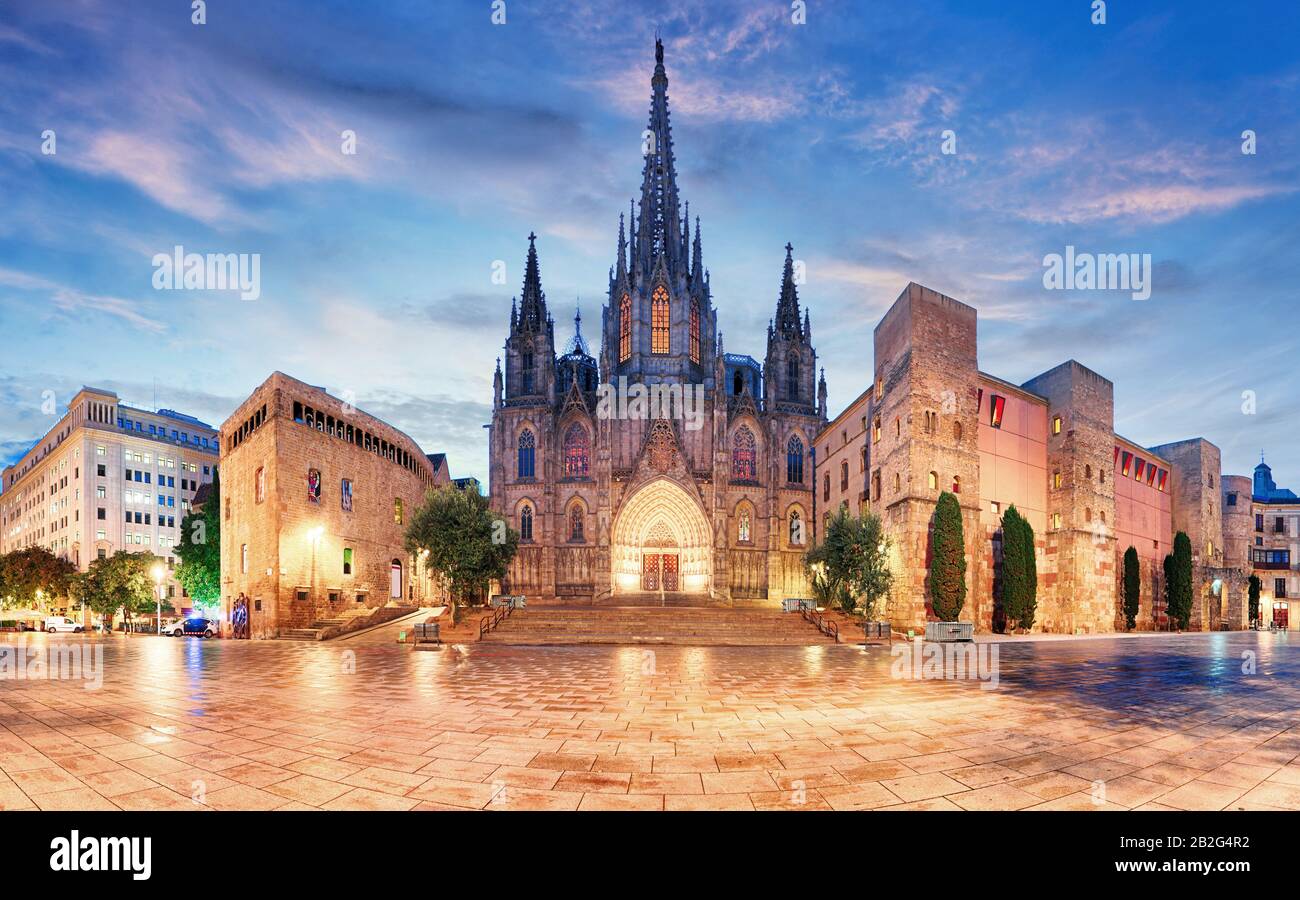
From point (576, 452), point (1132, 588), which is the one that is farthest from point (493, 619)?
point (1132, 588)

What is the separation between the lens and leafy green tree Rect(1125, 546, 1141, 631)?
37.2 m

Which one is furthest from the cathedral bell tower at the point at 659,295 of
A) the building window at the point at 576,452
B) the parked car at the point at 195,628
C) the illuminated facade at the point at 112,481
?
the illuminated facade at the point at 112,481

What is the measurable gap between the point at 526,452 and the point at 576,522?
6.50 meters

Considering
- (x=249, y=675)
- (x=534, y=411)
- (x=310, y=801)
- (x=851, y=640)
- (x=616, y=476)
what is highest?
(x=534, y=411)

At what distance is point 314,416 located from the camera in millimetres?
30625

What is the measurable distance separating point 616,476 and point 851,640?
24566mm

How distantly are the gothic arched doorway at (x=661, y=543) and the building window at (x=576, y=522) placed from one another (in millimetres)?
2942

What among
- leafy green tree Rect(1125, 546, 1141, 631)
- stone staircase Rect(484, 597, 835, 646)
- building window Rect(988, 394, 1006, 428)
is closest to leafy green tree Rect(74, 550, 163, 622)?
stone staircase Rect(484, 597, 835, 646)

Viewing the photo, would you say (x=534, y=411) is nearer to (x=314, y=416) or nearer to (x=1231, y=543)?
(x=314, y=416)

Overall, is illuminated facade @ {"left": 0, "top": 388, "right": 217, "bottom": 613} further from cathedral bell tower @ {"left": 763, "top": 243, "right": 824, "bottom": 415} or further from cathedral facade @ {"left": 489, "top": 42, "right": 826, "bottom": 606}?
cathedral bell tower @ {"left": 763, "top": 243, "right": 824, "bottom": 415}
